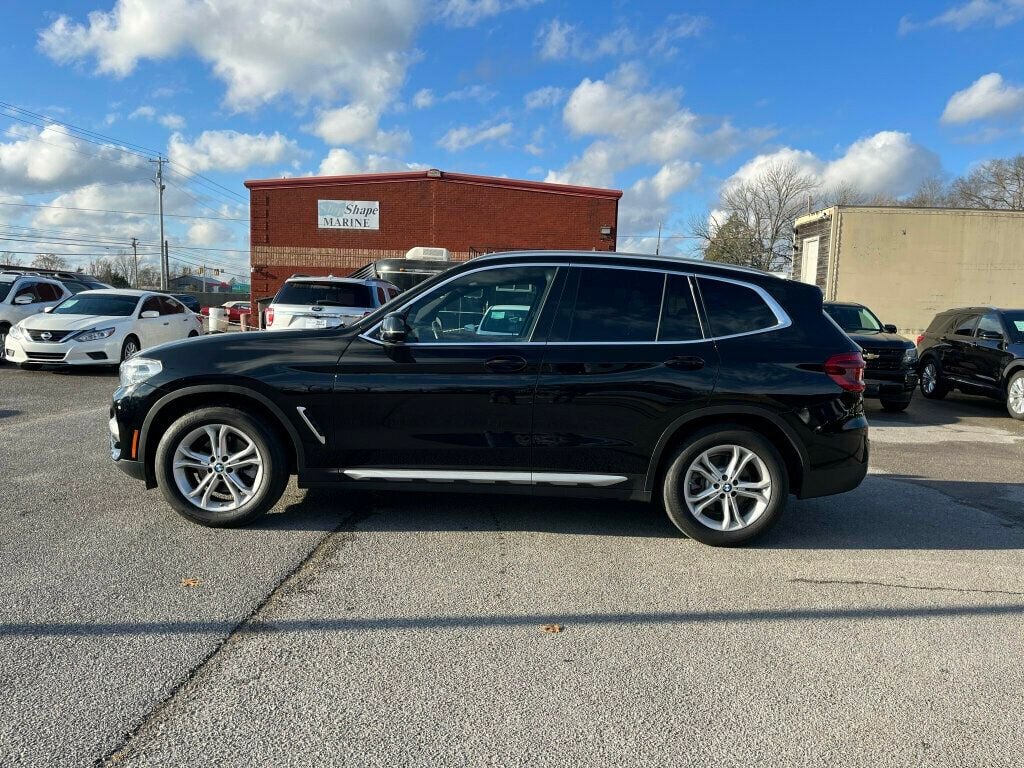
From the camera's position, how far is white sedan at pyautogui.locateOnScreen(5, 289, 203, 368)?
11.7m

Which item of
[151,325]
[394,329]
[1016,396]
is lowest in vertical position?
[1016,396]

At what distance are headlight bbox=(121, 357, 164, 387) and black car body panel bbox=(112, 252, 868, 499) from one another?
0.05 m

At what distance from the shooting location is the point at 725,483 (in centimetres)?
451

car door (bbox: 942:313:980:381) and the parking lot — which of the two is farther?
car door (bbox: 942:313:980:381)

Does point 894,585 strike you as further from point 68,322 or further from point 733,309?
point 68,322

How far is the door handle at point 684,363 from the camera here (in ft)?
14.5

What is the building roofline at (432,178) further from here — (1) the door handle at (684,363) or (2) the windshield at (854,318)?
(1) the door handle at (684,363)

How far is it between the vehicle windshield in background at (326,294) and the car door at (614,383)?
7220mm

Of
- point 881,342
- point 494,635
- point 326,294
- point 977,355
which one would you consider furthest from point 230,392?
point 977,355

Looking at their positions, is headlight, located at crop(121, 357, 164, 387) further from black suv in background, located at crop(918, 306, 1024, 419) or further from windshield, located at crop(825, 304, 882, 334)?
black suv in background, located at crop(918, 306, 1024, 419)

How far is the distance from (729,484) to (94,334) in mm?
11216

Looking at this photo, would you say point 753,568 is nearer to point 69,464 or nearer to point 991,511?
point 991,511

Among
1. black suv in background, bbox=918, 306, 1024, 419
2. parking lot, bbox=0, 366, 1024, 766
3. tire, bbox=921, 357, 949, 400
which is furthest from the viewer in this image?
tire, bbox=921, 357, 949, 400

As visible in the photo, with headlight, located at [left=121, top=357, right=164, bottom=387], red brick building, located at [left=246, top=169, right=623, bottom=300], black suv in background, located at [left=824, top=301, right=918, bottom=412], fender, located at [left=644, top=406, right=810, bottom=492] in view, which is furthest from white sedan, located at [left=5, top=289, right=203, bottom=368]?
red brick building, located at [left=246, top=169, right=623, bottom=300]
